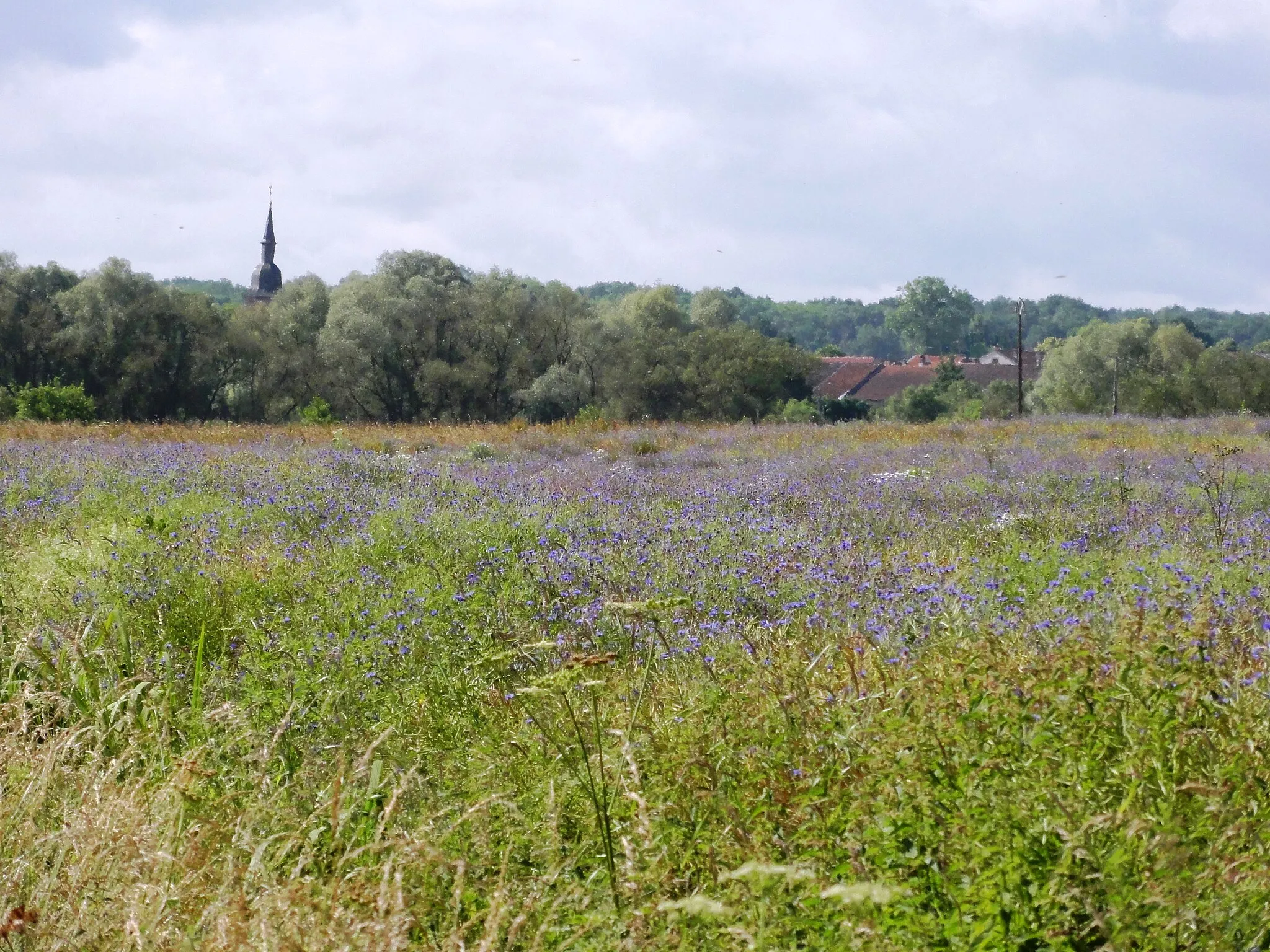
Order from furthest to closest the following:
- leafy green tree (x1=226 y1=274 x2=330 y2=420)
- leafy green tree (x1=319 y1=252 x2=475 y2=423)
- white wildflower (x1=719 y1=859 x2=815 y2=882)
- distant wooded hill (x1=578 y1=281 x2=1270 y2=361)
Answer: distant wooded hill (x1=578 y1=281 x2=1270 y2=361), leafy green tree (x1=226 y1=274 x2=330 y2=420), leafy green tree (x1=319 y1=252 x2=475 y2=423), white wildflower (x1=719 y1=859 x2=815 y2=882)

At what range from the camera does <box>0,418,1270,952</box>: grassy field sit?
222 cm

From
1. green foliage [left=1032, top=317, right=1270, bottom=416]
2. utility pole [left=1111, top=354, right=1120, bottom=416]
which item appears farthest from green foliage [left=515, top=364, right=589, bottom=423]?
utility pole [left=1111, top=354, right=1120, bottom=416]

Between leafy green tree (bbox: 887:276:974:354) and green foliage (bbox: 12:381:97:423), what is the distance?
138 meters

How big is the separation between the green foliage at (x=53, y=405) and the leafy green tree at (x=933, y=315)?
137972mm

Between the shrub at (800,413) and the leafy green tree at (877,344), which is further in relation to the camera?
the leafy green tree at (877,344)

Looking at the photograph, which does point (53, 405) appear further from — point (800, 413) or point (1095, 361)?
point (1095, 361)

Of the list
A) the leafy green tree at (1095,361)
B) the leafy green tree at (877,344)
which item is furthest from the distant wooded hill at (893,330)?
the leafy green tree at (1095,361)

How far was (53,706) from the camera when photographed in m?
4.68

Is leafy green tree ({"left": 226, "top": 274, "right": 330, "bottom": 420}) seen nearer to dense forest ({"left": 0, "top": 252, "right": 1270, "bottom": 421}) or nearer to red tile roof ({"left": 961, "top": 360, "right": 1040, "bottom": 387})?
dense forest ({"left": 0, "top": 252, "right": 1270, "bottom": 421})

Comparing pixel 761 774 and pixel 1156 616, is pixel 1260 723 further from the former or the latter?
pixel 761 774

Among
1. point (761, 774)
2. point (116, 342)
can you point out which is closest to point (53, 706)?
point (761, 774)

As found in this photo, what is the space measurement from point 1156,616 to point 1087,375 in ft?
196

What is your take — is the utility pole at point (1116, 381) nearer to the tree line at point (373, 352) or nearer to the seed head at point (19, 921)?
the tree line at point (373, 352)

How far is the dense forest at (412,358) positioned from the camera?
40.0 meters
